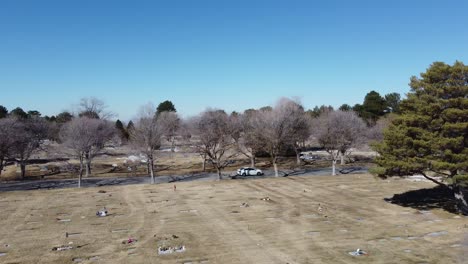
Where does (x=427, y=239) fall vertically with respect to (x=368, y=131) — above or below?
below

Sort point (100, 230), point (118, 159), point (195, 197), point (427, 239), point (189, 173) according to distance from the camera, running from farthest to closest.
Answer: point (118, 159) < point (189, 173) < point (195, 197) < point (100, 230) < point (427, 239)

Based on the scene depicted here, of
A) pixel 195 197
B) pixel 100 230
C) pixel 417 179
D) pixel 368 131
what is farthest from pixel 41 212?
pixel 368 131

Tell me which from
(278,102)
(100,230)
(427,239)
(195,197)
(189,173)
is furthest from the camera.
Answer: (278,102)

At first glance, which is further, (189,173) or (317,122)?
(317,122)

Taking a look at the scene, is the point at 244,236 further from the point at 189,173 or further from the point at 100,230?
the point at 189,173

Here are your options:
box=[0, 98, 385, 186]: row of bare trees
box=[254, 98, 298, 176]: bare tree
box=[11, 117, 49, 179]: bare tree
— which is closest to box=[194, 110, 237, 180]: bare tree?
box=[0, 98, 385, 186]: row of bare trees

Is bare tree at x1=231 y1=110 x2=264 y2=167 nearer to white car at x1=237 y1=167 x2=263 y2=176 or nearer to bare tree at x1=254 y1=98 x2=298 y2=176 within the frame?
bare tree at x1=254 y1=98 x2=298 y2=176

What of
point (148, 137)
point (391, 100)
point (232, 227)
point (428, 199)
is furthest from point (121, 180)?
point (391, 100)

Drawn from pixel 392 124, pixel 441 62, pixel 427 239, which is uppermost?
pixel 441 62
